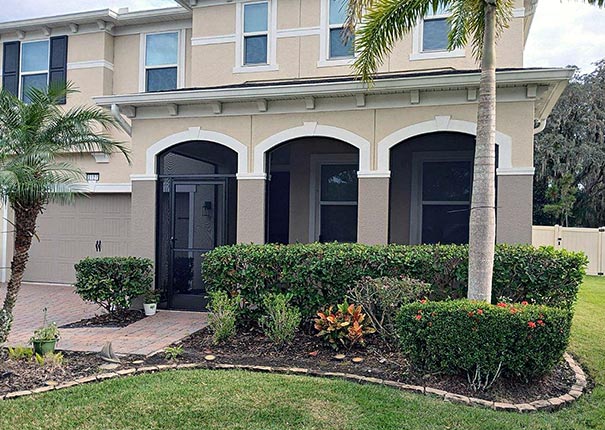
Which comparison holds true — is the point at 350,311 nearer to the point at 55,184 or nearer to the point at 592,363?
the point at 592,363

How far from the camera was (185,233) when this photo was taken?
984cm

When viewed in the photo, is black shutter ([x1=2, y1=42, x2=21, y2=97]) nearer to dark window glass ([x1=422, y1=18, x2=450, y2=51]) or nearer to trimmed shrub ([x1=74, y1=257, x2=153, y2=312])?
trimmed shrub ([x1=74, y1=257, x2=153, y2=312])

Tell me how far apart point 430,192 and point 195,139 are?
5.00 meters

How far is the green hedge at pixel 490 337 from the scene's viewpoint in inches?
201

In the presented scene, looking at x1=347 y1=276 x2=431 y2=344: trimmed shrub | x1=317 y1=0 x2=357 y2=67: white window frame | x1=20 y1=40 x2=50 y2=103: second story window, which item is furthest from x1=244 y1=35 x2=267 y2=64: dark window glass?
x1=347 y1=276 x2=431 y2=344: trimmed shrub

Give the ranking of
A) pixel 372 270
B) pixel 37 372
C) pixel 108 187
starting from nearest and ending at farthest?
pixel 37 372, pixel 372 270, pixel 108 187

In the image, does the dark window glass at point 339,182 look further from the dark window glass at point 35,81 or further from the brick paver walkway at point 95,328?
the dark window glass at point 35,81

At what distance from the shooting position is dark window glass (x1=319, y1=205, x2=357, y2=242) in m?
11.5

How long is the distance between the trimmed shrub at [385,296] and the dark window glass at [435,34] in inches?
222

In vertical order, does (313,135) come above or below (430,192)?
above

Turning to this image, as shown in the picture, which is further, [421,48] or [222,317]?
[421,48]

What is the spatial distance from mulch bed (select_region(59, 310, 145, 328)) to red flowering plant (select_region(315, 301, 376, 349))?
3.73 meters

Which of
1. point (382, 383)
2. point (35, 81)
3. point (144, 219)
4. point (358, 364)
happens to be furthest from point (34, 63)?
point (382, 383)

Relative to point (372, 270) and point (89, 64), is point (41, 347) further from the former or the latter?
point (89, 64)
